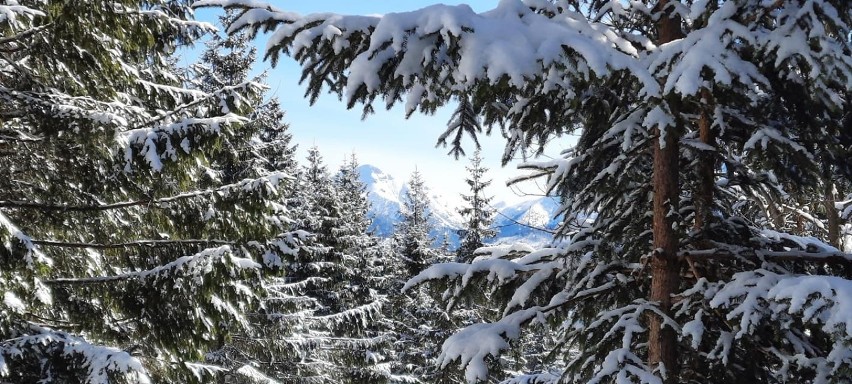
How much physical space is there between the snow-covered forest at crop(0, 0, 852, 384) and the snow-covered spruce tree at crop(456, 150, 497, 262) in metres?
13.9

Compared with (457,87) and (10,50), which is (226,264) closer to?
(10,50)

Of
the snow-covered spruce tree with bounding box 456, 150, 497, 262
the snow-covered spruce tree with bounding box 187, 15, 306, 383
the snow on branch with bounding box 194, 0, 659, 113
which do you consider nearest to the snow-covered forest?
the snow on branch with bounding box 194, 0, 659, 113

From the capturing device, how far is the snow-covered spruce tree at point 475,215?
69.4 feet

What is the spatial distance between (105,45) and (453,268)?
4.09 meters

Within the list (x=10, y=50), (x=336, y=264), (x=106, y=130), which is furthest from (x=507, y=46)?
(x=336, y=264)

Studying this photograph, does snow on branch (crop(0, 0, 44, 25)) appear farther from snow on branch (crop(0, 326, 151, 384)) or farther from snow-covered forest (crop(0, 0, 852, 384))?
A: snow on branch (crop(0, 326, 151, 384))

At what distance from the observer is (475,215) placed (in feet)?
70.8

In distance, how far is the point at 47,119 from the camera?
4.76 meters

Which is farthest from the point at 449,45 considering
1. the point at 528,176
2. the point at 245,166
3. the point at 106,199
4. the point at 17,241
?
the point at 245,166

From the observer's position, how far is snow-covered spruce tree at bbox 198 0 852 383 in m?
2.46

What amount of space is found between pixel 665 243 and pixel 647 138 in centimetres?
76

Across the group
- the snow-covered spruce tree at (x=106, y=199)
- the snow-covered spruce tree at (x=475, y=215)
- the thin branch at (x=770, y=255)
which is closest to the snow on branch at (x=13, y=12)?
the snow-covered spruce tree at (x=106, y=199)

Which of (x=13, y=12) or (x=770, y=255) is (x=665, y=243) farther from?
(x=13, y=12)

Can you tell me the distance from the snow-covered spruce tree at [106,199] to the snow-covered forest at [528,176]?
0.03m
